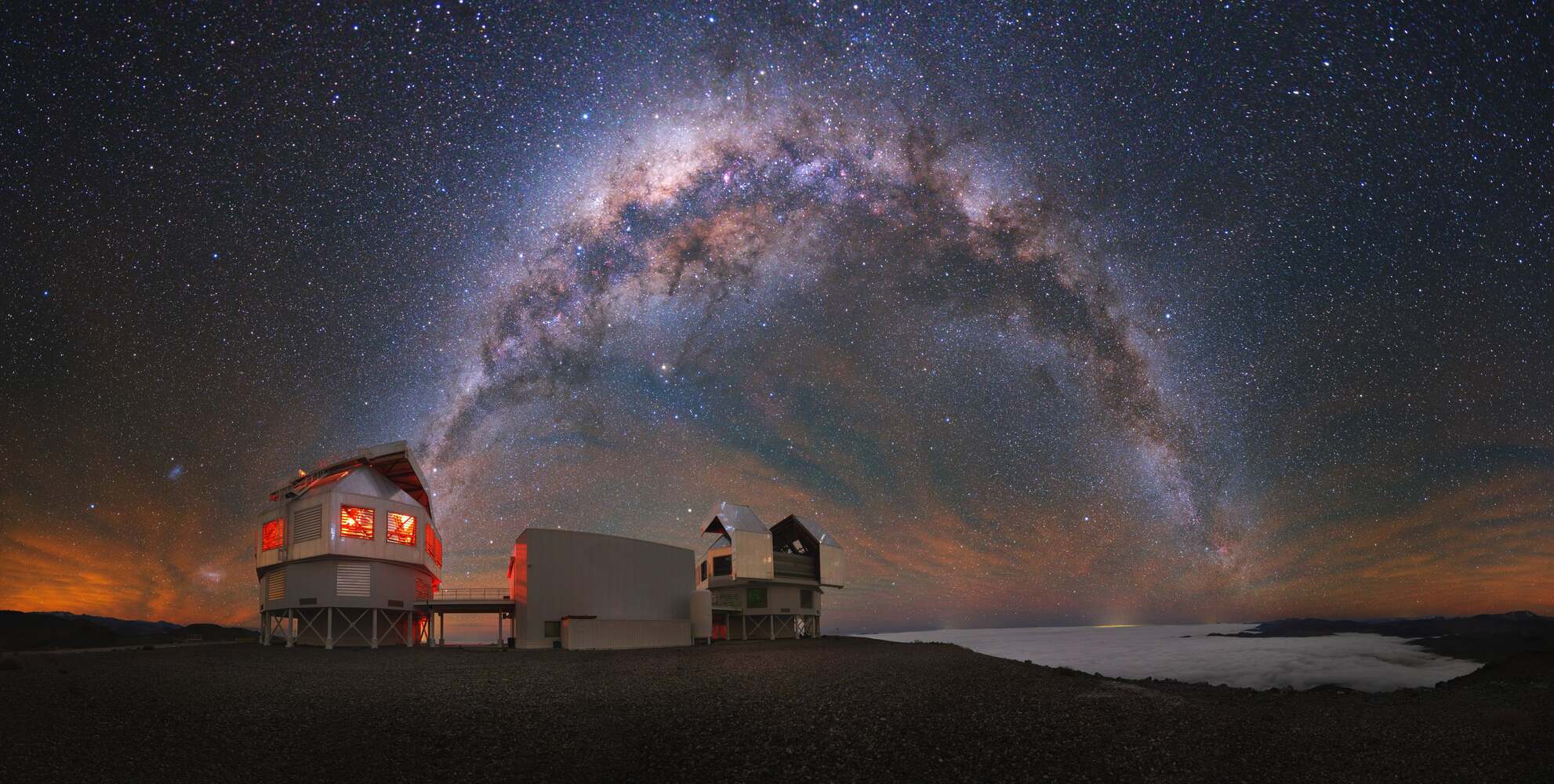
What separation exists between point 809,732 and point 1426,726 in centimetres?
1566

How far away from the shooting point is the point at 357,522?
132 feet

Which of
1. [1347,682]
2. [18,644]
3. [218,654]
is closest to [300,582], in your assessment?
[218,654]

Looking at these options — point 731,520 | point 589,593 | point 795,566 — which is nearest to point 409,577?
point 589,593

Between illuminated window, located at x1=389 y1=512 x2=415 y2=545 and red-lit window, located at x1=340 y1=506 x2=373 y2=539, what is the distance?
131cm

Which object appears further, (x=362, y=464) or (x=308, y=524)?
(x=362, y=464)

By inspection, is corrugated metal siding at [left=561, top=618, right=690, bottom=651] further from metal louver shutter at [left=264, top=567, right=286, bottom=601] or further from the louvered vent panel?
metal louver shutter at [left=264, top=567, right=286, bottom=601]

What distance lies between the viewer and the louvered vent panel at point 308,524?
39531mm

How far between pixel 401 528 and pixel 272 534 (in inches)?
280

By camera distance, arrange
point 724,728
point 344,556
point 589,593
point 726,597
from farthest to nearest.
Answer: point 726,597, point 589,593, point 344,556, point 724,728

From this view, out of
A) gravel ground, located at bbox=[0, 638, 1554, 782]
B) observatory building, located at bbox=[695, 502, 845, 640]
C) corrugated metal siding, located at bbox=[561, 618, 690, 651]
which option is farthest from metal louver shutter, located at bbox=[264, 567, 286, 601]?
observatory building, located at bbox=[695, 502, 845, 640]

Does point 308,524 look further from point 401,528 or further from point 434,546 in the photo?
point 434,546

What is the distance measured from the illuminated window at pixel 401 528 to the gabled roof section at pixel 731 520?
67.8 feet

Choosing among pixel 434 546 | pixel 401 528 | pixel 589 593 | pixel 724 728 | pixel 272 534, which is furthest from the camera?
pixel 434 546

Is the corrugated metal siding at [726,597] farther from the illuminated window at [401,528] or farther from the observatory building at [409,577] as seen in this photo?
the illuminated window at [401,528]
